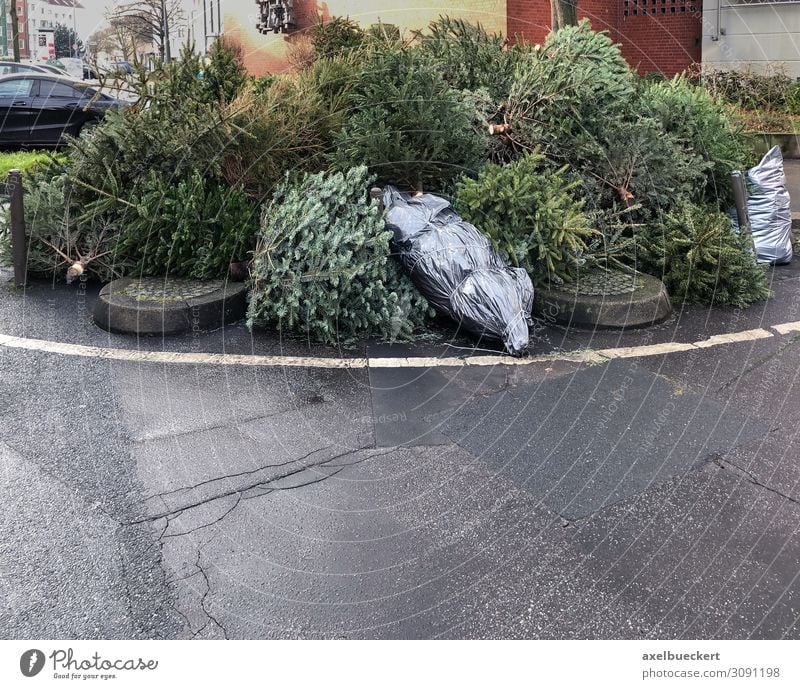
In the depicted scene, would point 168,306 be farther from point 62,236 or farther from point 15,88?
point 15,88

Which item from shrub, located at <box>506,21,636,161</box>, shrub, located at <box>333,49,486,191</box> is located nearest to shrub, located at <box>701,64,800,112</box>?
shrub, located at <box>506,21,636,161</box>

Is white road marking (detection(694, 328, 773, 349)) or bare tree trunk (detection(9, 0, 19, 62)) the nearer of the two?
white road marking (detection(694, 328, 773, 349))

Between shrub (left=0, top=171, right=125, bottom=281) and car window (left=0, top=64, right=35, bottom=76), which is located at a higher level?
car window (left=0, top=64, right=35, bottom=76)

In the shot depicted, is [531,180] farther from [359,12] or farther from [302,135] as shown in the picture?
[359,12]

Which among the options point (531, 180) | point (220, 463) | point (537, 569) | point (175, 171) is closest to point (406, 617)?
point (537, 569)

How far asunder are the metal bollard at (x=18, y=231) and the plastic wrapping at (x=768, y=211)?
22.7 feet

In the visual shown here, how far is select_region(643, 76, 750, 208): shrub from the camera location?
7699 mm

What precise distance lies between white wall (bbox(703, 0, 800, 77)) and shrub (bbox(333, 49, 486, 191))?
12.4 m

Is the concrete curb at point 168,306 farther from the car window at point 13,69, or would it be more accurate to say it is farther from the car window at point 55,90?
the car window at point 13,69

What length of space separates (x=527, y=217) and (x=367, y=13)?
34.7 ft

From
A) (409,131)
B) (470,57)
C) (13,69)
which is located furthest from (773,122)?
(13,69)

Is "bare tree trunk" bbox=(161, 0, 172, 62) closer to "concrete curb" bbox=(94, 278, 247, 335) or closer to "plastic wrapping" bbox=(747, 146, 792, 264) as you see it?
"concrete curb" bbox=(94, 278, 247, 335)

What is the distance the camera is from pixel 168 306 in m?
5.77

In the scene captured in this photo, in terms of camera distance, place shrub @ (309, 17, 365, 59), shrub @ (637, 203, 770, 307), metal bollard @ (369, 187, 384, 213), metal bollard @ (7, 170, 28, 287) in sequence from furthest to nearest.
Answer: shrub @ (309, 17, 365, 59), metal bollard @ (7, 170, 28, 287), shrub @ (637, 203, 770, 307), metal bollard @ (369, 187, 384, 213)
